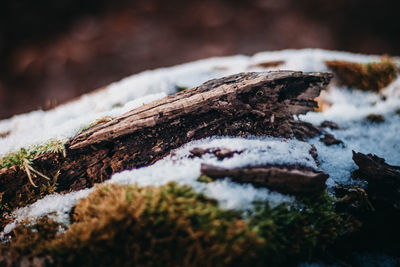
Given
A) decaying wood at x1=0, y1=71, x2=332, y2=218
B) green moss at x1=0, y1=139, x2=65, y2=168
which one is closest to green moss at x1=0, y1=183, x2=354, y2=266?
decaying wood at x1=0, y1=71, x2=332, y2=218

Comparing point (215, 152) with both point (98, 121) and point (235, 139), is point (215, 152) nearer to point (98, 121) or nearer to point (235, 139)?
point (235, 139)

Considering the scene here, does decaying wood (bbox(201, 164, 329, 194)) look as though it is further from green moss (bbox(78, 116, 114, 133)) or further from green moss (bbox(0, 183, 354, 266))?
green moss (bbox(78, 116, 114, 133))

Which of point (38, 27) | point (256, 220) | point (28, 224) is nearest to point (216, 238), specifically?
point (256, 220)

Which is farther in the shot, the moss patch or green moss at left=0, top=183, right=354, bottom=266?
the moss patch

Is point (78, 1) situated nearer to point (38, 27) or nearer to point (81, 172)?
point (38, 27)

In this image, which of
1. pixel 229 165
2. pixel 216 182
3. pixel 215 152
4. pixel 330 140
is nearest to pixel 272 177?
pixel 229 165

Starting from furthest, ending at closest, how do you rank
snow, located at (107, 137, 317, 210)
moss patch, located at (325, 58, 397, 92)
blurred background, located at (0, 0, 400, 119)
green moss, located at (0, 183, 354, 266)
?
blurred background, located at (0, 0, 400, 119), moss patch, located at (325, 58, 397, 92), snow, located at (107, 137, 317, 210), green moss, located at (0, 183, 354, 266)

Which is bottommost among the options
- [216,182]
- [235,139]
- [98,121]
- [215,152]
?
[216,182]
